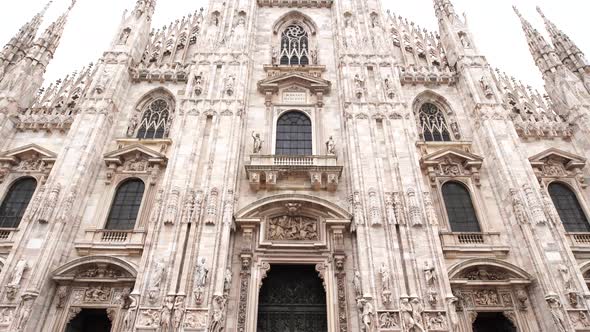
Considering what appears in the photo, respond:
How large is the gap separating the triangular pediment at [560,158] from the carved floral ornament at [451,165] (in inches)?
102

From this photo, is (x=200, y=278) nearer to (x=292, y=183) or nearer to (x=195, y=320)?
(x=195, y=320)

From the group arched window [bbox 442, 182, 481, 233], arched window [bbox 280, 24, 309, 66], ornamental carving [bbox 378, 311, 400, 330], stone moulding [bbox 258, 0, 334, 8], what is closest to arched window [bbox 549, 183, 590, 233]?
arched window [bbox 442, 182, 481, 233]

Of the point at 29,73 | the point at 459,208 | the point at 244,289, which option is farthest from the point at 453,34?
the point at 29,73

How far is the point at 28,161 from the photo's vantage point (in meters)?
15.3

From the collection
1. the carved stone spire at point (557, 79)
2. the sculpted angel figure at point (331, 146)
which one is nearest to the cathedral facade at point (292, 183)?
the carved stone spire at point (557, 79)

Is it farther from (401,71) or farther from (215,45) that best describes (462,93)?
(215,45)

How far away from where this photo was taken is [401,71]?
18.0 m

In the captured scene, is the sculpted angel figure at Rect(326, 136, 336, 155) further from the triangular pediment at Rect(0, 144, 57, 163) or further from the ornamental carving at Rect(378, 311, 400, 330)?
the triangular pediment at Rect(0, 144, 57, 163)

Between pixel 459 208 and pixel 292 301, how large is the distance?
733 cm

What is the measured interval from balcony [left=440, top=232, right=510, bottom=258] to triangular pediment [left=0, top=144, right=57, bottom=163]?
15551 millimetres

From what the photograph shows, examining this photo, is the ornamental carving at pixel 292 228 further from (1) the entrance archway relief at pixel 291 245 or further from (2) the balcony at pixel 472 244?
(2) the balcony at pixel 472 244

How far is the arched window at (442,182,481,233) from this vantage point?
45.5 feet

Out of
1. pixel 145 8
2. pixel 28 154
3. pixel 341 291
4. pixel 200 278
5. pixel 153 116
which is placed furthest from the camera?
pixel 145 8

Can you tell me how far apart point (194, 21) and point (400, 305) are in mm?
18279
